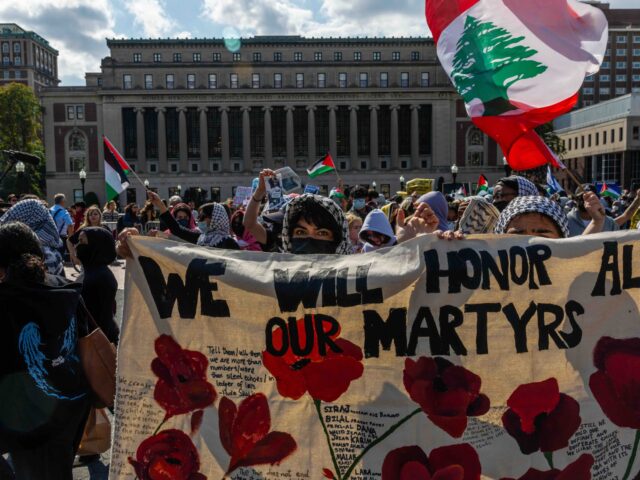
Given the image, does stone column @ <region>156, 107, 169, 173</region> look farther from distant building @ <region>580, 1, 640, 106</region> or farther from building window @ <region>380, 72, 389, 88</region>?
distant building @ <region>580, 1, 640, 106</region>

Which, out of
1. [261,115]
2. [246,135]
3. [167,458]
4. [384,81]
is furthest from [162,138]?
[167,458]

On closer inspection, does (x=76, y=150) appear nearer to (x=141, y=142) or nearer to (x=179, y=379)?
(x=141, y=142)

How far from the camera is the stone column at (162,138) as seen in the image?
79.3 meters

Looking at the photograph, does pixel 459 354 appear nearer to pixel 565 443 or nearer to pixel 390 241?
pixel 565 443

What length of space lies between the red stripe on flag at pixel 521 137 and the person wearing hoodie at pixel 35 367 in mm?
3521

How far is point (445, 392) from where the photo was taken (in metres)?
2.99

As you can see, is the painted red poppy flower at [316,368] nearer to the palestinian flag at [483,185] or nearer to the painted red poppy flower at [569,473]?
the painted red poppy flower at [569,473]

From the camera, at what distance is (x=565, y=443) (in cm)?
296

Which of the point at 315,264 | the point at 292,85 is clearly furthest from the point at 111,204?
the point at 292,85

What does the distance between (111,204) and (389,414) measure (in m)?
18.1

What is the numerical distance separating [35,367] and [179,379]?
32.1 inches

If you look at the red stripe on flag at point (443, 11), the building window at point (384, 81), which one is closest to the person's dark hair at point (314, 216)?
the red stripe on flag at point (443, 11)

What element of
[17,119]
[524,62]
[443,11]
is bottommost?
[524,62]

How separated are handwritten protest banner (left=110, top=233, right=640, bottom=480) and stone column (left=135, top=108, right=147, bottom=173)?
79.3 m
